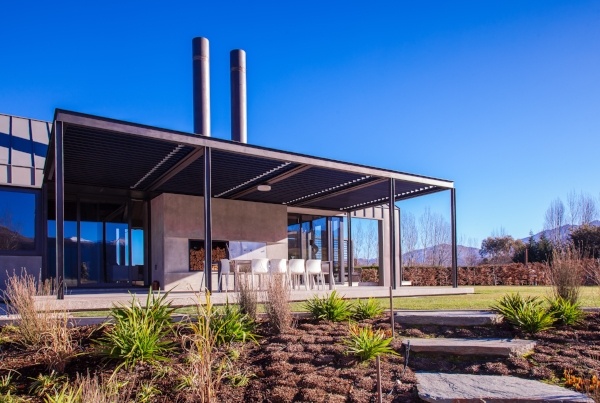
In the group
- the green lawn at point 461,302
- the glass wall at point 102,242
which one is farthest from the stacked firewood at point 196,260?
the green lawn at point 461,302

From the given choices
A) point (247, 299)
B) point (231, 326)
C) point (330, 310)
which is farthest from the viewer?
point (330, 310)

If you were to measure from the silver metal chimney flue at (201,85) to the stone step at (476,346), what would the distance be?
10655mm

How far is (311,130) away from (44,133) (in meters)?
11.1

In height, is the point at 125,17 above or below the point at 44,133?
above

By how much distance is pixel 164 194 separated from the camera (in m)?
12.9

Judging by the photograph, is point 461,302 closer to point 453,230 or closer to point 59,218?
point 453,230

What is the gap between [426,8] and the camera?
1120 cm

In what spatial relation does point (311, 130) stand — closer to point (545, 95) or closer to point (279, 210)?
point (279, 210)

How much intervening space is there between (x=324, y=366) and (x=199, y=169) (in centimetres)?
685

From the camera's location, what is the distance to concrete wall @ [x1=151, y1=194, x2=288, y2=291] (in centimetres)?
1284

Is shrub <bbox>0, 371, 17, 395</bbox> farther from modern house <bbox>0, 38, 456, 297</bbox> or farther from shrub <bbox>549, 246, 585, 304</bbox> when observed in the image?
shrub <bbox>549, 246, 585, 304</bbox>

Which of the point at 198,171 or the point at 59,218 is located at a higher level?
the point at 198,171

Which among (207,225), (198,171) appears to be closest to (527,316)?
(207,225)

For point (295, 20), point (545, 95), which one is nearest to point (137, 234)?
point (295, 20)
